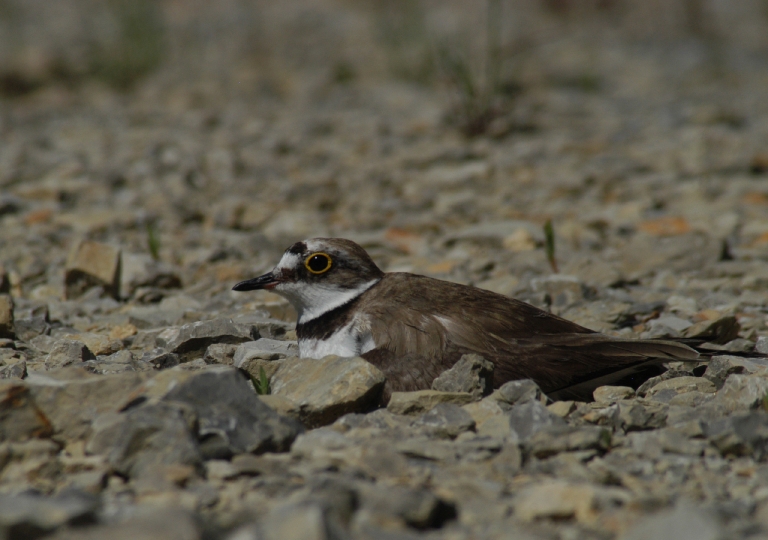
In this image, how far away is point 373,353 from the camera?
3469mm

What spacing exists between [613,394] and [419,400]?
0.89m

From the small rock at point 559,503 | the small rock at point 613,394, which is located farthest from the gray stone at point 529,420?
the small rock at point 613,394

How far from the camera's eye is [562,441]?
2.66 m

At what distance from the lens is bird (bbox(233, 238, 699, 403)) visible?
3408mm

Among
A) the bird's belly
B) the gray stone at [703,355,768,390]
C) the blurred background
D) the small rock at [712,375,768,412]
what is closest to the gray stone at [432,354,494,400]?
the bird's belly

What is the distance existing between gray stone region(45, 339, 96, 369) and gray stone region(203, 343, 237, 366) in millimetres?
507

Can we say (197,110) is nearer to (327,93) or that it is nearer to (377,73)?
(327,93)

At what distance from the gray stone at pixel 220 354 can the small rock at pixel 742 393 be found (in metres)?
1.96

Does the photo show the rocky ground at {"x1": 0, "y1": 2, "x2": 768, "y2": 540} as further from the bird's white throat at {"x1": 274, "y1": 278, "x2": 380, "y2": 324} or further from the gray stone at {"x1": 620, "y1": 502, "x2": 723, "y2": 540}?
the bird's white throat at {"x1": 274, "y1": 278, "x2": 380, "y2": 324}

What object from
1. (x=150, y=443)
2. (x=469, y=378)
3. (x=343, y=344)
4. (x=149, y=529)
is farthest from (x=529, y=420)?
(x=149, y=529)

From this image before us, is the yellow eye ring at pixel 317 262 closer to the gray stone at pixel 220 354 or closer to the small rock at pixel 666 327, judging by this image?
the gray stone at pixel 220 354

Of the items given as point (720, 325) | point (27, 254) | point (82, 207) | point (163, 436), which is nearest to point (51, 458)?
point (163, 436)

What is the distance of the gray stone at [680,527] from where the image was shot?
196 cm

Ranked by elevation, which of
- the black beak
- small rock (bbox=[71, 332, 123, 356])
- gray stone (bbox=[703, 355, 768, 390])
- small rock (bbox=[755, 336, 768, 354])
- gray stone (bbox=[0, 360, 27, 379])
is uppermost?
the black beak
